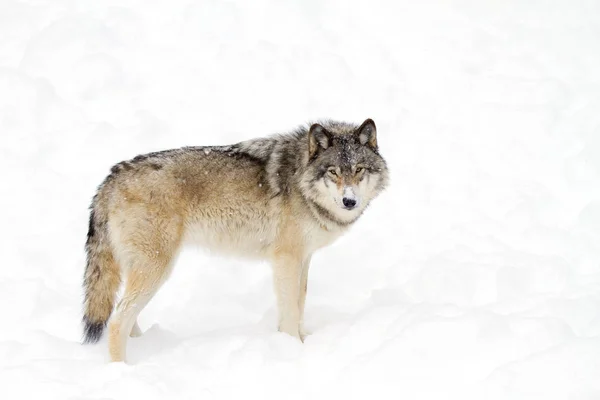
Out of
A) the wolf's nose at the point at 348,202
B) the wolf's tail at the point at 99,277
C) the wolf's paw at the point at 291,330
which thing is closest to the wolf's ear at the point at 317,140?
the wolf's nose at the point at 348,202

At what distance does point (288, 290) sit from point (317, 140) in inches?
54.8

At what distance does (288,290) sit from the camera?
5703 millimetres

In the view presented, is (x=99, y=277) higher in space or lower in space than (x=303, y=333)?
higher

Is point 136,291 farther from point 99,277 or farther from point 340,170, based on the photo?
point 340,170

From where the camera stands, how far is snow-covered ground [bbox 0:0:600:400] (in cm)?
448

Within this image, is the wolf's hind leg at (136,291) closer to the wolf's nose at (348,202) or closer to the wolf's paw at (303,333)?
the wolf's paw at (303,333)

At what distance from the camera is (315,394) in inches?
171

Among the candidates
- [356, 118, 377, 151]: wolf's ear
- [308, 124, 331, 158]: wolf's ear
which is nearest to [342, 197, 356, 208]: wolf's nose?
[308, 124, 331, 158]: wolf's ear

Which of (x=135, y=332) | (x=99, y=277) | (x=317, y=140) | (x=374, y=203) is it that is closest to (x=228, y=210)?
(x=317, y=140)

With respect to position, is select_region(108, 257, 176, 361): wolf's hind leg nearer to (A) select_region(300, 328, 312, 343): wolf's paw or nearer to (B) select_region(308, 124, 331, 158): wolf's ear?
(A) select_region(300, 328, 312, 343): wolf's paw

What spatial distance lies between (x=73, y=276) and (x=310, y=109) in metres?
4.34

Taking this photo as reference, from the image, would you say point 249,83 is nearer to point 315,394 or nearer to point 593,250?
point 593,250

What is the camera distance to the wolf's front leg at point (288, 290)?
5688 mm

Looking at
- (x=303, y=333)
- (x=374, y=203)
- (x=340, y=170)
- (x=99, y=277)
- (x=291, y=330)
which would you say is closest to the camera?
(x=99, y=277)
